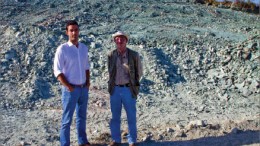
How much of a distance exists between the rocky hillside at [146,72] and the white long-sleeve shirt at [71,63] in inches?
46.4

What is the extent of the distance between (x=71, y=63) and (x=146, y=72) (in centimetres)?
465

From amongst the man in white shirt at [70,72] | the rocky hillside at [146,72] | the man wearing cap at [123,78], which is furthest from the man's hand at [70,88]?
the rocky hillside at [146,72]

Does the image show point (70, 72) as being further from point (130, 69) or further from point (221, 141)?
point (221, 141)

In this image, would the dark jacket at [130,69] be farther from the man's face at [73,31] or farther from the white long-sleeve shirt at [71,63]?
the man's face at [73,31]

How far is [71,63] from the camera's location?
500cm

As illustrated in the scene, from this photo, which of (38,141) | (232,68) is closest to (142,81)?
(232,68)

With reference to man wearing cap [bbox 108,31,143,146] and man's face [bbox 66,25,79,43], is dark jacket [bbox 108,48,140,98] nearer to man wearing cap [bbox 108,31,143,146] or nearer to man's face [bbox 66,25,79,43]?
man wearing cap [bbox 108,31,143,146]

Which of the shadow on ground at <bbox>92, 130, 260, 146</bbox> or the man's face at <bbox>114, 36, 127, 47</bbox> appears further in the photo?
the shadow on ground at <bbox>92, 130, 260, 146</bbox>

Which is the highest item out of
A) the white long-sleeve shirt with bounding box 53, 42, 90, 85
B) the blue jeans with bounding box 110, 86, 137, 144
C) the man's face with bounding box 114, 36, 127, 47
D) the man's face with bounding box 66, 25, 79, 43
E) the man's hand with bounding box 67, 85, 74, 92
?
the man's face with bounding box 66, 25, 79, 43

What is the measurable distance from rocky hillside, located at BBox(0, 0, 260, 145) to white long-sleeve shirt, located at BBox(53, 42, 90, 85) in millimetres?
1179

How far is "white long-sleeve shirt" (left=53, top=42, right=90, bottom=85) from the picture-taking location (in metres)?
4.96

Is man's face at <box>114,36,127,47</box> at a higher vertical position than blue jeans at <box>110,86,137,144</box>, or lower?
higher

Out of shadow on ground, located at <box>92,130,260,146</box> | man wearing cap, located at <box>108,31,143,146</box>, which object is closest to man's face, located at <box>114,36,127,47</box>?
man wearing cap, located at <box>108,31,143,146</box>

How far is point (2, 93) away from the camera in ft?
26.9
